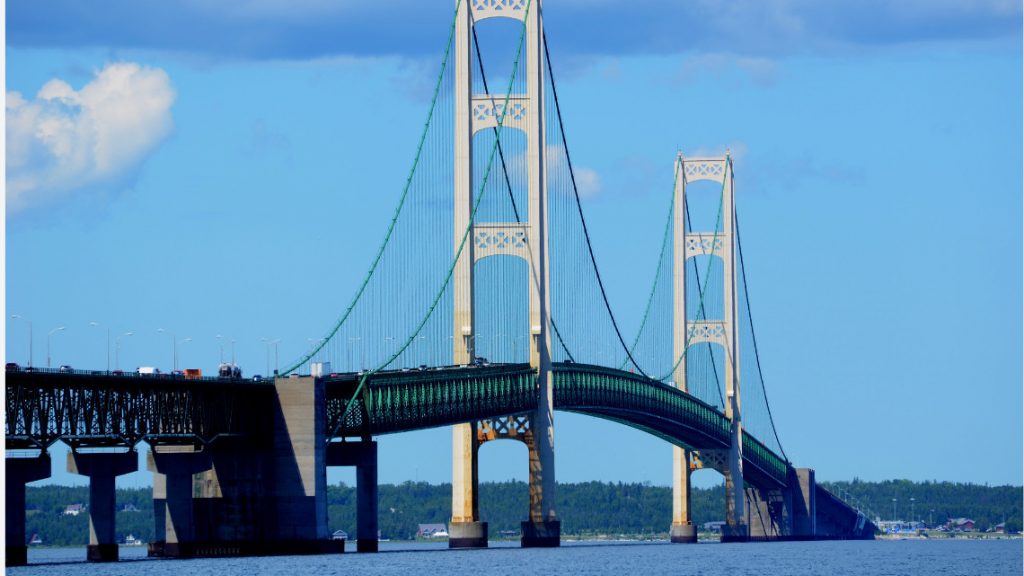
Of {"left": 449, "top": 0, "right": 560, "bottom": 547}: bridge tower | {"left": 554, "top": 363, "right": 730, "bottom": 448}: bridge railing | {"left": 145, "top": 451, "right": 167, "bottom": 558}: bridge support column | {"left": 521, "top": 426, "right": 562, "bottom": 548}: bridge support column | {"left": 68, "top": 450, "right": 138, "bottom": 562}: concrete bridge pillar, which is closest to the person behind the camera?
{"left": 68, "top": 450, "right": 138, "bottom": 562}: concrete bridge pillar

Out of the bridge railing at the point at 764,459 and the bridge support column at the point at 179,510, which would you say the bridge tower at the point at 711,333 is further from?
the bridge support column at the point at 179,510

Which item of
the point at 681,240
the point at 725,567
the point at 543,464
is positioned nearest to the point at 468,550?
the point at 543,464

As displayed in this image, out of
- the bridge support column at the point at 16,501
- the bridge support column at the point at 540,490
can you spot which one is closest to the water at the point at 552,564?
the bridge support column at the point at 16,501

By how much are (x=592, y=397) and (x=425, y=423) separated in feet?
67.5

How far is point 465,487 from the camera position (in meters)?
96.4

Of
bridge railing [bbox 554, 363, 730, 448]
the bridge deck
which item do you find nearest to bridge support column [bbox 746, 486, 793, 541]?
bridge railing [bbox 554, 363, 730, 448]

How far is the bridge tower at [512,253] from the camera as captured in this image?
95188 mm

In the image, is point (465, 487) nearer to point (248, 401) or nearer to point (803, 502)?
point (248, 401)

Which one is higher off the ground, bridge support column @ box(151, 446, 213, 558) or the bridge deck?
the bridge deck

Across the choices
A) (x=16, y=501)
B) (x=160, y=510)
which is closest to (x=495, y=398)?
(x=160, y=510)

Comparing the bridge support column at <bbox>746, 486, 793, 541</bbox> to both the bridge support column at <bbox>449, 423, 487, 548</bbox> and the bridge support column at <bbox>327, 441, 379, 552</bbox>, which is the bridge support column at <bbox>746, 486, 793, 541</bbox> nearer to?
the bridge support column at <bbox>449, 423, 487, 548</bbox>

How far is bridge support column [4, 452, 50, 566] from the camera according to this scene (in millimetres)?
69463

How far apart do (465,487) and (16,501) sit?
96.6 feet

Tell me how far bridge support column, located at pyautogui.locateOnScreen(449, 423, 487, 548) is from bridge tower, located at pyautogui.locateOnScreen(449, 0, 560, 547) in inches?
1.6
